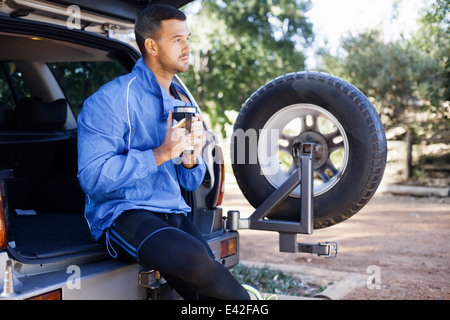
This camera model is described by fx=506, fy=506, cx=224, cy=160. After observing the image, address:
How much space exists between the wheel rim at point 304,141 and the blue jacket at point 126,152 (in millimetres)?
462

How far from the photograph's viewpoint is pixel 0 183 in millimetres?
2088

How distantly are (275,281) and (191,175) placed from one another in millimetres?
1798

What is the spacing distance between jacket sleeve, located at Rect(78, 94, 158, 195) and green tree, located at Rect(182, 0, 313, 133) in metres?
16.2

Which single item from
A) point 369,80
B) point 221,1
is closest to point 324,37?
point 221,1

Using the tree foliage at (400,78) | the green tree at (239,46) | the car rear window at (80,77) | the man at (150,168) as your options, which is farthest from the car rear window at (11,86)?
the green tree at (239,46)

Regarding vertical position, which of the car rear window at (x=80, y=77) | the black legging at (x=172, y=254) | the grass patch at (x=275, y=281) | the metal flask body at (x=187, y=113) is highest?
the car rear window at (x=80, y=77)

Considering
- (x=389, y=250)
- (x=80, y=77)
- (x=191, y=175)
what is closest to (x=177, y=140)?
(x=191, y=175)

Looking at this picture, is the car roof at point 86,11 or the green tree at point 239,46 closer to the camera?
the car roof at point 86,11

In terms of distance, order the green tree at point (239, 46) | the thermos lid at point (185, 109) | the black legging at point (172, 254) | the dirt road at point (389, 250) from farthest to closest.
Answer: the green tree at point (239, 46)
the dirt road at point (389, 250)
the thermos lid at point (185, 109)
the black legging at point (172, 254)

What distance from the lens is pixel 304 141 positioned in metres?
2.82

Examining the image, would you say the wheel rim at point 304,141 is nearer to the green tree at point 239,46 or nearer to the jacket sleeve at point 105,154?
the jacket sleeve at point 105,154

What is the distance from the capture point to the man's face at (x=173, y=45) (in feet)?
8.32

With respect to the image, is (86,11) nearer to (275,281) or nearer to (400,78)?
(275,281)

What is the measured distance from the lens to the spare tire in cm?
260
